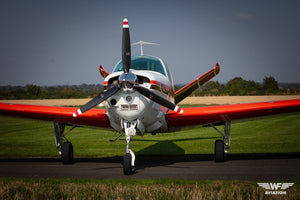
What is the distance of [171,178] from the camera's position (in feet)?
25.0

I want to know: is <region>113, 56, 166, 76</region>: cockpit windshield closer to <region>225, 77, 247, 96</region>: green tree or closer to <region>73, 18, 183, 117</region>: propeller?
<region>73, 18, 183, 117</region>: propeller

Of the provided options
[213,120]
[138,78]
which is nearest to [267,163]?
[213,120]

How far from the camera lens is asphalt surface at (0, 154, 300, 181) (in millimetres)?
7941

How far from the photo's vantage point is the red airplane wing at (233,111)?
955 cm

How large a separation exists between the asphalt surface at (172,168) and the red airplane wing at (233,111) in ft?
4.56

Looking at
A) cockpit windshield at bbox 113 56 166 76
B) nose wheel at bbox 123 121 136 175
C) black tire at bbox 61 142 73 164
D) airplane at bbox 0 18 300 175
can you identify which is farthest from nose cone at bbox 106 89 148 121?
black tire at bbox 61 142 73 164

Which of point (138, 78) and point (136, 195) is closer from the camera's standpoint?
point (136, 195)

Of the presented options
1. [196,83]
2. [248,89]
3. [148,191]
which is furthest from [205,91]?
[148,191]

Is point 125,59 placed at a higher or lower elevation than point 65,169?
higher

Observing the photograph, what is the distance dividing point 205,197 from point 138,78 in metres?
3.78

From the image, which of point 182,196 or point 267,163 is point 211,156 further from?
point 182,196

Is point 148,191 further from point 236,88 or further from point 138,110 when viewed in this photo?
point 236,88

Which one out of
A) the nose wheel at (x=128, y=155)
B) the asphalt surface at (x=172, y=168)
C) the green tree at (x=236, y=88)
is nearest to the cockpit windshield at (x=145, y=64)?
the nose wheel at (x=128, y=155)

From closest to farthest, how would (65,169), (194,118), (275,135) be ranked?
(65,169) → (194,118) → (275,135)
